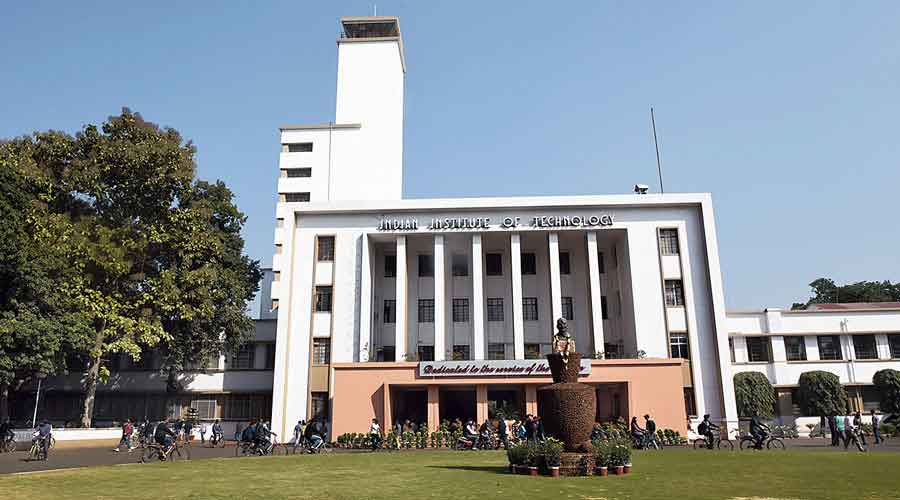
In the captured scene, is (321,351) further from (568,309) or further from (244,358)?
(568,309)

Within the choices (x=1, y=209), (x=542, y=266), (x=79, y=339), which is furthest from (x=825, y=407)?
(x=1, y=209)

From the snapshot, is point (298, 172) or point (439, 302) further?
point (298, 172)

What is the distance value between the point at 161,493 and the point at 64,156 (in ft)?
93.4

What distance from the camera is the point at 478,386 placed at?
33844mm

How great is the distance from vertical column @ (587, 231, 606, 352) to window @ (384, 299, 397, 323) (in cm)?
1231

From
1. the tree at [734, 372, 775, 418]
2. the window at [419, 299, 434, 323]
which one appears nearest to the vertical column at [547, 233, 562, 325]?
the window at [419, 299, 434, 323]

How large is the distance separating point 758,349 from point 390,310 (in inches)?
967

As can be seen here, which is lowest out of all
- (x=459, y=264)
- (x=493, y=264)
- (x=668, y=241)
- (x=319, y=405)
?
(x=319, y=405)

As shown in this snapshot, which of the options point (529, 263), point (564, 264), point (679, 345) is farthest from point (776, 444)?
point (529, 263)

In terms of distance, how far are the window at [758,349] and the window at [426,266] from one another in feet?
70.9

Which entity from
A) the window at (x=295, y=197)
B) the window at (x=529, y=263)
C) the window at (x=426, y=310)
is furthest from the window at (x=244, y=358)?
the window at (x=529, y=263)

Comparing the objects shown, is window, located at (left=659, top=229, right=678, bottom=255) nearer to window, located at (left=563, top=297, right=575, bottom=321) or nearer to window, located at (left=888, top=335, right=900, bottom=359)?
window, located at (left=563, top=297, right=575, bottom=321)

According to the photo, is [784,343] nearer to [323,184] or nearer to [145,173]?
[323,184]

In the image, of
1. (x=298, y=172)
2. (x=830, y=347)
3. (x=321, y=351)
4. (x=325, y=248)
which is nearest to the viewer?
(x=321, y=351)
